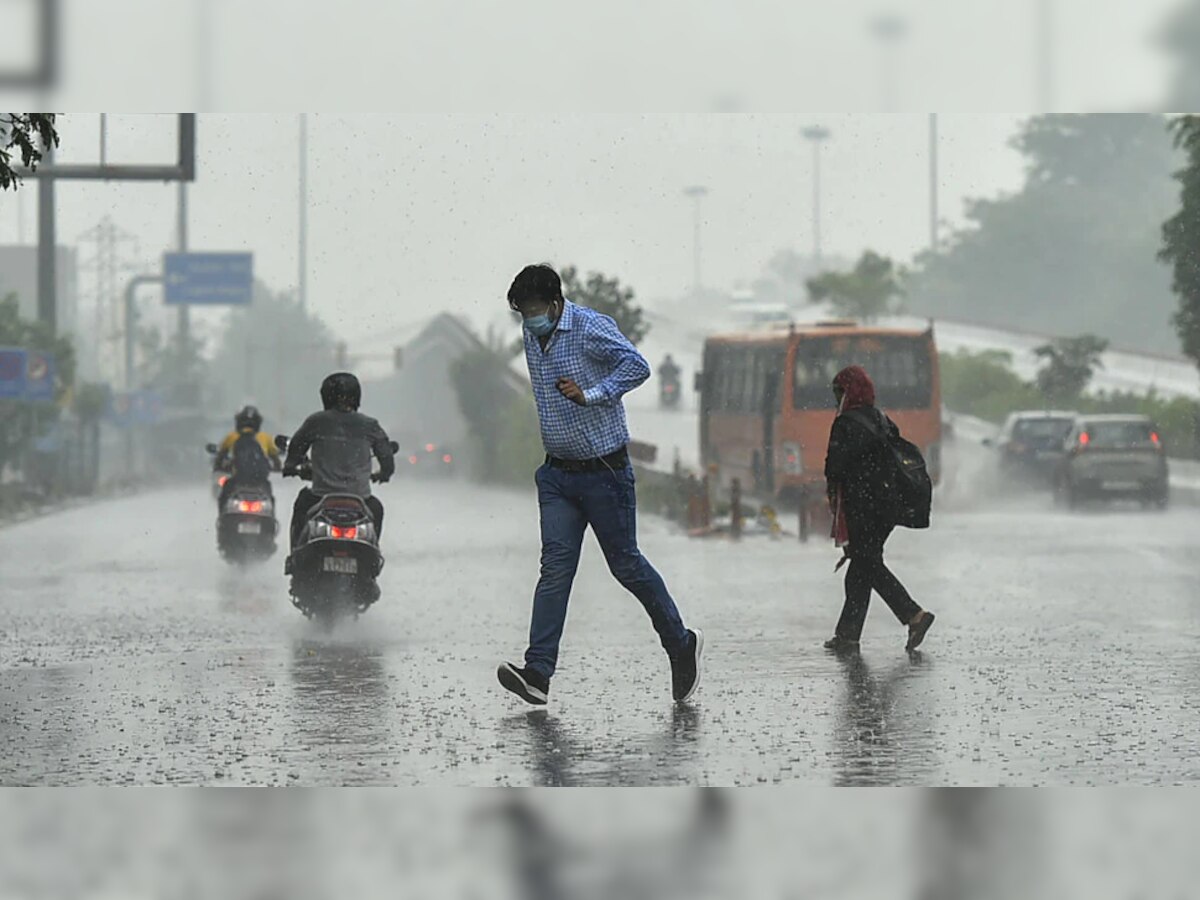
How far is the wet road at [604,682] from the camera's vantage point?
8.98 meters

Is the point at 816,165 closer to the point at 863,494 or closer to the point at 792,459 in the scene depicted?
the point at 792,459

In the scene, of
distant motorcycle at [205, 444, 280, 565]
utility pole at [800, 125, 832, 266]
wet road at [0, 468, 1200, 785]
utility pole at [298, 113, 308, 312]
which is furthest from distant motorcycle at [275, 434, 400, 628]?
utility pole at [298, 113, 308, 312]

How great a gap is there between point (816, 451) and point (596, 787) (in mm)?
26791

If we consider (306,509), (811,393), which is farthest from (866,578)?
(811,393)

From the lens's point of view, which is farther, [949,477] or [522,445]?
[522,445]

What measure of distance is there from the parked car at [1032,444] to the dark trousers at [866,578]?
30.9m

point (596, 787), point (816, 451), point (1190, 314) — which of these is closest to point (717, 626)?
point (596, 787)

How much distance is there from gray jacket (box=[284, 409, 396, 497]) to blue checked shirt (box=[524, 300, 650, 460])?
4219mm

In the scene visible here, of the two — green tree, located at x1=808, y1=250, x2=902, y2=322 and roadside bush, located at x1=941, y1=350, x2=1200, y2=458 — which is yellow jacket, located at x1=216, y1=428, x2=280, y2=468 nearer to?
Answer: roadside bush, located at x1=941, y1=350, x2=1200, y2=458

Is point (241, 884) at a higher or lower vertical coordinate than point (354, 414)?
lower

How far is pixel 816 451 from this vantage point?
1375 inches

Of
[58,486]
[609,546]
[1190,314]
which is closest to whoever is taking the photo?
[609,546]

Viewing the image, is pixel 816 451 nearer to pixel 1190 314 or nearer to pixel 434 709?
pixel 1190 314

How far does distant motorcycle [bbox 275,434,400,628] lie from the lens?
1454cm
